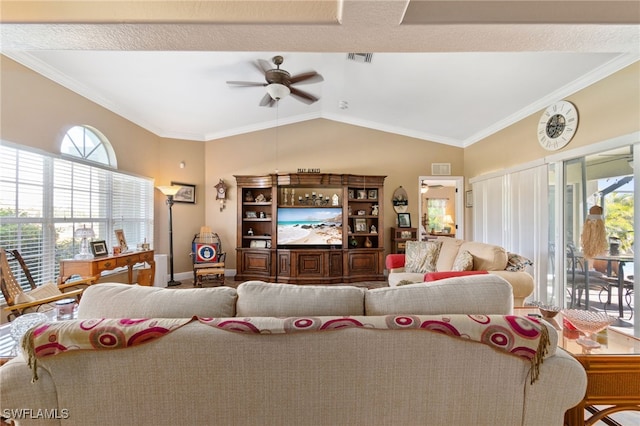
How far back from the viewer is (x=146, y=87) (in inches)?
146

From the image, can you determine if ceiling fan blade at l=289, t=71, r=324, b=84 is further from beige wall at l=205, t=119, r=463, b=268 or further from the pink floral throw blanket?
the pink floral throw blanket

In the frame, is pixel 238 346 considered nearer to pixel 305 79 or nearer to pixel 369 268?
pixel 305 79

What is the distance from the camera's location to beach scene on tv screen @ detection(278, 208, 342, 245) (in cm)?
532

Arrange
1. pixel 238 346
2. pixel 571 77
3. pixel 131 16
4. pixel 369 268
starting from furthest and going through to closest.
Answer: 1. pixel 369 268
2. pixel 571 77
3. pixel 131 16
4. pixel 238 346

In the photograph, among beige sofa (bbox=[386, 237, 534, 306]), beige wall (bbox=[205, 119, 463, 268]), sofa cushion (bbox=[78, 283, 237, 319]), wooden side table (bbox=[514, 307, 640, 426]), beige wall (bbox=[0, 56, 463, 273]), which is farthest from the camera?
beige wall (bbox=[205, 119, 463, 268])

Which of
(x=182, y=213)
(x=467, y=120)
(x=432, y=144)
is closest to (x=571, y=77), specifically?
(x=467, y=120)

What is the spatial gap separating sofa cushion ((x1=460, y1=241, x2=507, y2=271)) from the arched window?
5.05m

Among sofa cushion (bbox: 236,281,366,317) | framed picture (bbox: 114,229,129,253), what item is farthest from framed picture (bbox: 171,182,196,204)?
sofa cushion (bbox: 236,281,366,317)

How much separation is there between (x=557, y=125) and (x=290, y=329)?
13.5ft

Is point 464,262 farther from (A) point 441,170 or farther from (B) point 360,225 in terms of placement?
(A) point 441,170

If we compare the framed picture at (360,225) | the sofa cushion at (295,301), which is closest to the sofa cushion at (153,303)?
the sofa cushion at (295,301)

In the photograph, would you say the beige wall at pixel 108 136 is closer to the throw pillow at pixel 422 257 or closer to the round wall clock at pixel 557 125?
the throw pillow at pixel 422 257

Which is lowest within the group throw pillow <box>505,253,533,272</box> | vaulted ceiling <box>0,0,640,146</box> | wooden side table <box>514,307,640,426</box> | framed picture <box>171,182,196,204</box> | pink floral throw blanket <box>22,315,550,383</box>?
wooden side table <box>514,307,640,426</box>

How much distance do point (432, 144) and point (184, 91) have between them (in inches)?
187
